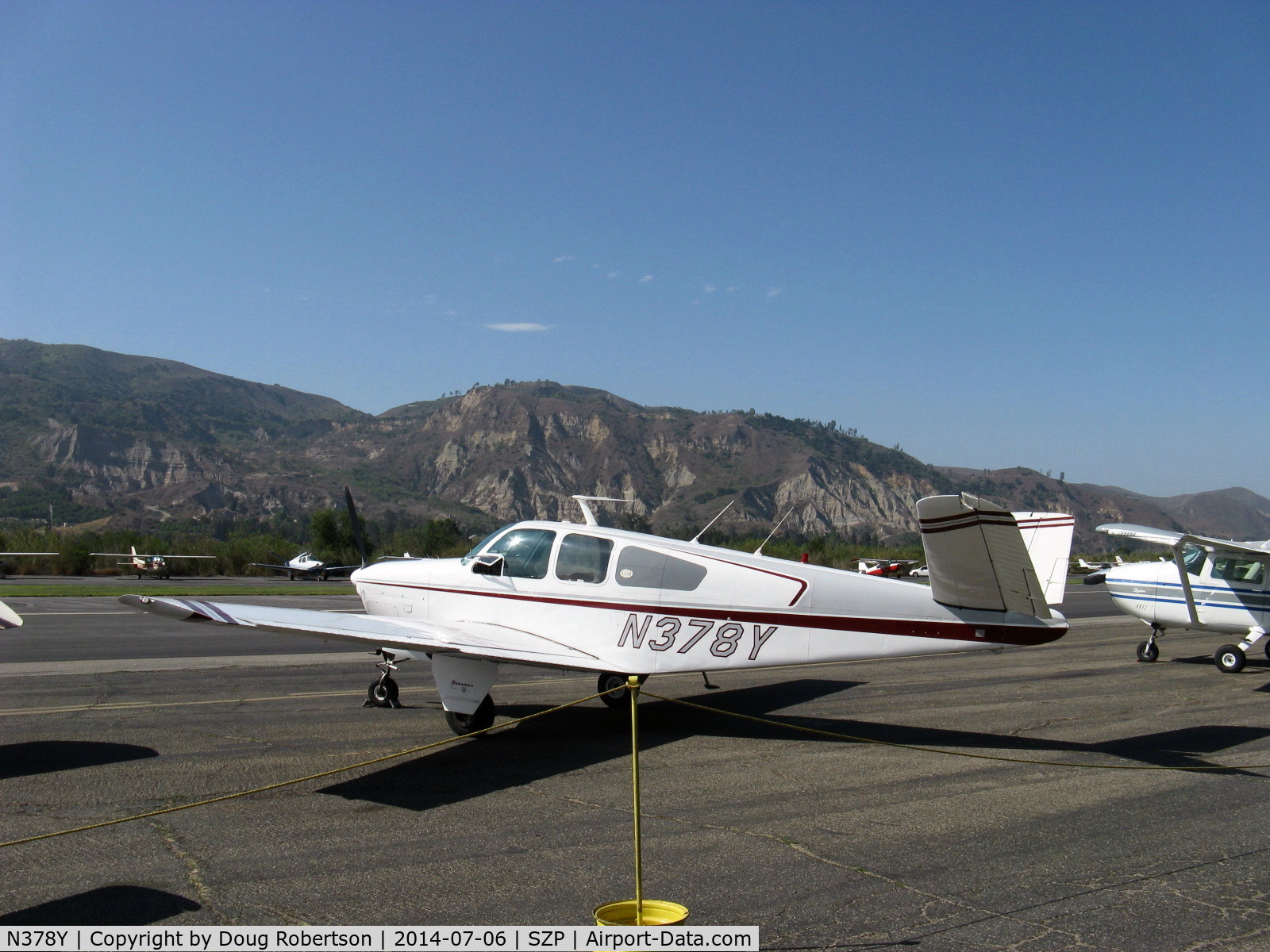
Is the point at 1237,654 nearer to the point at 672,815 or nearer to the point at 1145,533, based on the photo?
the point at 1145,533

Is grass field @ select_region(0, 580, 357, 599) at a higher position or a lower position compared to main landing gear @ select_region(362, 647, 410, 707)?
lower

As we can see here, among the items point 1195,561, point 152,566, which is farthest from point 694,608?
point 152,566

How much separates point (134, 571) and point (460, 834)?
198ft

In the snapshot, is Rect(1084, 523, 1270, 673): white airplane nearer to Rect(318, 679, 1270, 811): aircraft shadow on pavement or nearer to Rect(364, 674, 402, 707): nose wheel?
Rect(318, 679, 1270, 811): aircraft shadow on pavement

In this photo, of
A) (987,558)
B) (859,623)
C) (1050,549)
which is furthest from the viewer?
(859,623)

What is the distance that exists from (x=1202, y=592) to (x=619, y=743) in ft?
40.8

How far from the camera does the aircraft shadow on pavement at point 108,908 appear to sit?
176 inches

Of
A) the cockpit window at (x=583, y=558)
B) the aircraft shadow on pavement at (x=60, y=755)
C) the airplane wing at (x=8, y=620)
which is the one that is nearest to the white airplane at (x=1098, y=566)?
the cockpit window at (x=583, y=558)

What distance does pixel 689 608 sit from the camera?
9250 millimetres

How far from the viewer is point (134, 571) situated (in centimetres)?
5762

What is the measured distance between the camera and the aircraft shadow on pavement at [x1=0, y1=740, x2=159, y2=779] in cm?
769

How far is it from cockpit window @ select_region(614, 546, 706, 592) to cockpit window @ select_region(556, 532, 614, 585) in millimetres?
199

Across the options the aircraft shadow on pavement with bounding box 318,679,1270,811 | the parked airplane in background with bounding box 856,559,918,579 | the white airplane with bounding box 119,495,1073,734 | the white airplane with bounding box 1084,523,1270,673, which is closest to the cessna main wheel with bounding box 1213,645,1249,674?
the white airplane with bounding box 1084,523,1270,673

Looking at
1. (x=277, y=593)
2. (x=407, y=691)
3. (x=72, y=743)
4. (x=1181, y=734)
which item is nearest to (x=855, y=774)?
(x=1181, y=734)
